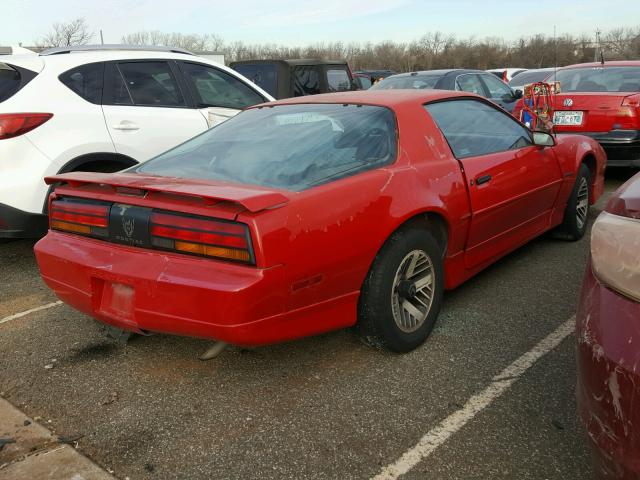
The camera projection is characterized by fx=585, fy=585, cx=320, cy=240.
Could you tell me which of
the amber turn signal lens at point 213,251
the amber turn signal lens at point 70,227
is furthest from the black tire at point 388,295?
the amber turn signal lens at point 70,227

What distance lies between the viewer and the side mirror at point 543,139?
4211 millimetres

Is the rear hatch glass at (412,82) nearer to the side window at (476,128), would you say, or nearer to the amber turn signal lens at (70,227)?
the side window at (476,128)

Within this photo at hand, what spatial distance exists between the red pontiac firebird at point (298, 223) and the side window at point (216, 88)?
180 centimetres

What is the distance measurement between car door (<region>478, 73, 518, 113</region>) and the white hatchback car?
560 centimetres

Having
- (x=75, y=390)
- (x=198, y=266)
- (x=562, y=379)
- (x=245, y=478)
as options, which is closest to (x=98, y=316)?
(x=75, y=390)

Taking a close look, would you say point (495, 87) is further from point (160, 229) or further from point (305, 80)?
point (160, 229)

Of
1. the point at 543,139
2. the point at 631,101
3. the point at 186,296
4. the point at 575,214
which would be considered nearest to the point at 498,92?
the point at 631,101

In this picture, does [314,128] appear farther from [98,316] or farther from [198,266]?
[98,316]

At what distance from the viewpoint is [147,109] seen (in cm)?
496

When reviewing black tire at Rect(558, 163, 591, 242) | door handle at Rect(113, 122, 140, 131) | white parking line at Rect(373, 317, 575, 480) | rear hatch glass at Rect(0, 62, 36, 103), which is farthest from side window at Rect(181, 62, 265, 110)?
white parking line at Rect(373, 317, 575, 480)

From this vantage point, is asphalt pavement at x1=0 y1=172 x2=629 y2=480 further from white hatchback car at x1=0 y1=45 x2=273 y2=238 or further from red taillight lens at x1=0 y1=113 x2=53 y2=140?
red taillight lens at x1=0 y1=113 x2=53 y2=140

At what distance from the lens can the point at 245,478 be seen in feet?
7.14

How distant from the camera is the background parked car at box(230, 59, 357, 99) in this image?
10000 mm

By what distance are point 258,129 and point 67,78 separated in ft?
6.60
